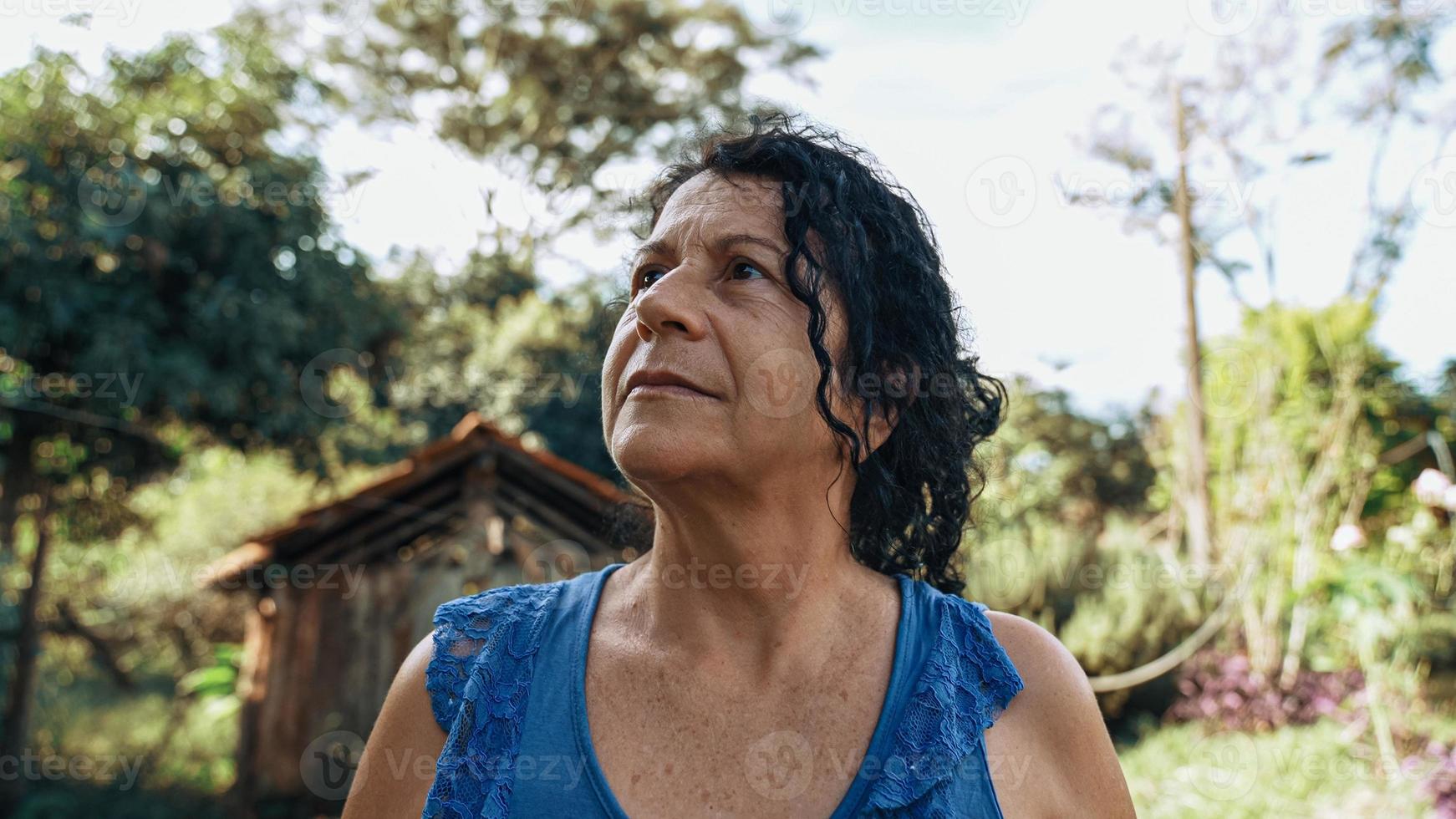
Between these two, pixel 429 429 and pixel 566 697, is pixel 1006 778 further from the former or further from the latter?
pixel 429 429

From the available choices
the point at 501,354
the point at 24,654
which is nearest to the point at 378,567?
the point at 24,654

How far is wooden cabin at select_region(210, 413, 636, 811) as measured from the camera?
24.9 ft

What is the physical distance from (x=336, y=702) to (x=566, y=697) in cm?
758

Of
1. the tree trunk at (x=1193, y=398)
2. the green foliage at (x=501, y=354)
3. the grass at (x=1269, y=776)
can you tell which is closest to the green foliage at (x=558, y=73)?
the green foliage at (x=501, y=354)

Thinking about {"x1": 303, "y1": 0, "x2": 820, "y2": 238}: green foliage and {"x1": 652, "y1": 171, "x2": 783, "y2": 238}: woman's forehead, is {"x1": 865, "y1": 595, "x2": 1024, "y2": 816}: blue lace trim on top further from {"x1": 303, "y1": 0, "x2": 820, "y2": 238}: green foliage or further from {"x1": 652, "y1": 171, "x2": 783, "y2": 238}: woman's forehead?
{"x1": 303, "y1": 0, "x2": 820, "y2": 238}: green foliage

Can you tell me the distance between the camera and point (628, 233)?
248cm

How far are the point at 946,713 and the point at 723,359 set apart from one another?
0.65 meters

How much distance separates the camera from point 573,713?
1612mm

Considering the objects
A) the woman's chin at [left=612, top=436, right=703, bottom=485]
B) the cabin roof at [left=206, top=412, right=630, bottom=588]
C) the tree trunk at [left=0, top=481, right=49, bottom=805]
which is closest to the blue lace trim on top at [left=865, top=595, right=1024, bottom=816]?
the woman's chin at [left=612, top=436, right=703, bottom=485]

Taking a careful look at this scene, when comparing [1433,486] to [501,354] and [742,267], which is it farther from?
[501,354]

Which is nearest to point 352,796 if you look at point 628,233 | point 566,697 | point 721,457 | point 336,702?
point 566,697

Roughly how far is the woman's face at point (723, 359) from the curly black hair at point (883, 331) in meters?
0.03

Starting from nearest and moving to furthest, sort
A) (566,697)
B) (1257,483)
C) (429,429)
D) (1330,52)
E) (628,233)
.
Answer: (566,697)
(628,233)
(1257,483)
(429,429)
(1330,52)

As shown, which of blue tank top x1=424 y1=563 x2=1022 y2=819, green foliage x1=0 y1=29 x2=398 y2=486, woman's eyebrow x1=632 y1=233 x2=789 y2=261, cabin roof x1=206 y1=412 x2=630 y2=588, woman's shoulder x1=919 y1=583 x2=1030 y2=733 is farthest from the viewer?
green foliage x1=0 y1=29 x2=398 y2=486
